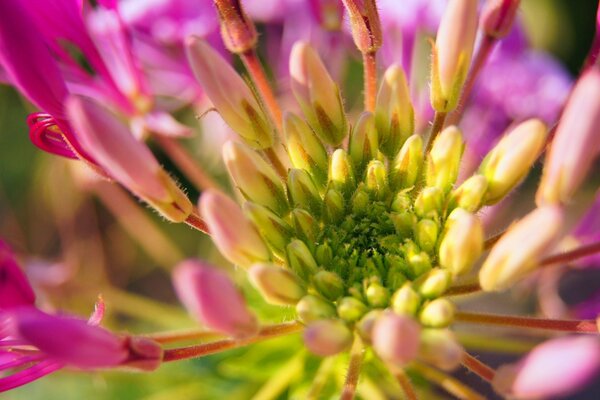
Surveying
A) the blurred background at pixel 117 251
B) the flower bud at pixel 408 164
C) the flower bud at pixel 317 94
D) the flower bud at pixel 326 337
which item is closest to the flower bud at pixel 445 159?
the flower bud at pixel 408 164

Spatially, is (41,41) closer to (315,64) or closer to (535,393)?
(315,64)

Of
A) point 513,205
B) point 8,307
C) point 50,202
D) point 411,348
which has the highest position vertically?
point 513,205

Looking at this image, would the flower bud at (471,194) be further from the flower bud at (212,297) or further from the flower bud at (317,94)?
the flower bud at (212,297)

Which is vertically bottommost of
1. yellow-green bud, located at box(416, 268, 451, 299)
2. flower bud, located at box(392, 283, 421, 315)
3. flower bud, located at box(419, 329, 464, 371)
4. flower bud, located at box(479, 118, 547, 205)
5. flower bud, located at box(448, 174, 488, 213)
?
flower bud, located at box(419, 329, 464, 371)

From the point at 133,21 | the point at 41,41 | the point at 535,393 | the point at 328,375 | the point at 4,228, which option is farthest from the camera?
the point at 4,228

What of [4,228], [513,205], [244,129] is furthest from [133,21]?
[513,205]

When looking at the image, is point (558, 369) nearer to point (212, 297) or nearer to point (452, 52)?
point (212, 297)

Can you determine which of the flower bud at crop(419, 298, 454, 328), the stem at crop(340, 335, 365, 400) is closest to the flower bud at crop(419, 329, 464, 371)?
the flower bud at crop(419, 298, 454, 328)

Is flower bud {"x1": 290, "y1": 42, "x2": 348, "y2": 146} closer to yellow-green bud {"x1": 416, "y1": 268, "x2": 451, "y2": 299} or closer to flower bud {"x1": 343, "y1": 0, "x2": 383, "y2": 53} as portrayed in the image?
flower bud {"x1": 343, "y1": 0, "x2": 383, "y2": 53}
